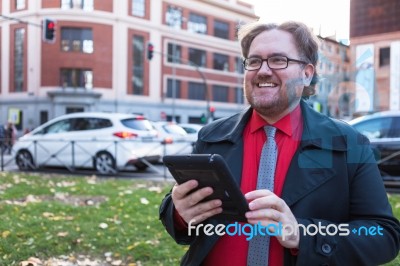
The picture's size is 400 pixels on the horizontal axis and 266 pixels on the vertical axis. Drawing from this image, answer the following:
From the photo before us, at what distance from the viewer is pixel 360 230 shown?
5.19 ft

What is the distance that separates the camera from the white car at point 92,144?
1130cm

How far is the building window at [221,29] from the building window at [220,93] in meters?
4.55

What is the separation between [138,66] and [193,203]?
113 feet

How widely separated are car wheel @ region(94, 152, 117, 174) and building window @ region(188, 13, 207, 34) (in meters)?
26.8

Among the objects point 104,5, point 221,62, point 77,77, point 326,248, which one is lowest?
point 326,248

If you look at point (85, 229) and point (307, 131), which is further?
point (85, 229)

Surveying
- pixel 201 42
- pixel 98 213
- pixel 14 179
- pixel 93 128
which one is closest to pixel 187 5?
pixel 201 42

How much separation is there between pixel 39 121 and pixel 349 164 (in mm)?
34209

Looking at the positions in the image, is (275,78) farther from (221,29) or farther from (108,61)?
(221,29)

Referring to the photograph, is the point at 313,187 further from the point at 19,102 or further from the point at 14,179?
the point at 19,102

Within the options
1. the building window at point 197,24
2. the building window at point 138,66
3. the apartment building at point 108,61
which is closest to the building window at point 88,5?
the apartment building at point 108,61

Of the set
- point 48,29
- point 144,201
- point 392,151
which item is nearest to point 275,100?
point 144,201

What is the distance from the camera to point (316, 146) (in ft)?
5.50

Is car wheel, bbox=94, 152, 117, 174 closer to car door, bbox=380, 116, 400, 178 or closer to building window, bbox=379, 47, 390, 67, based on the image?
car door, bbox=380, 116, 400, 178
